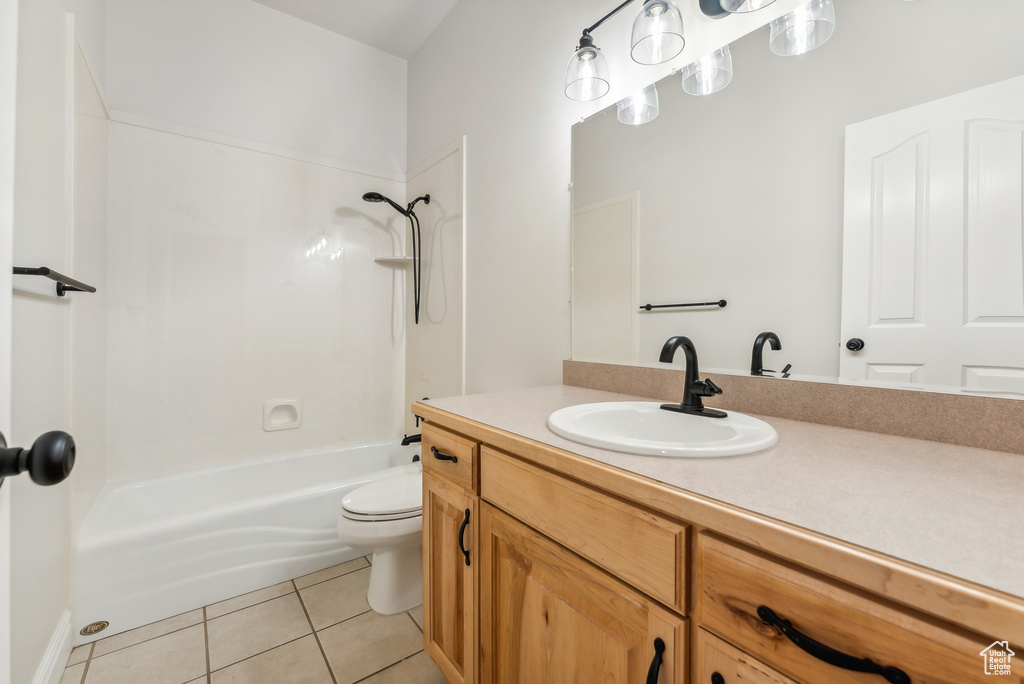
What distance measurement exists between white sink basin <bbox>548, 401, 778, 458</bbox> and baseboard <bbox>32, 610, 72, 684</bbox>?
1.64 meters

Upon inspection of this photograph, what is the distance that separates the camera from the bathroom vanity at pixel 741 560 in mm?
387

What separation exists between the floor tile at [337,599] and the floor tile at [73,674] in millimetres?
643

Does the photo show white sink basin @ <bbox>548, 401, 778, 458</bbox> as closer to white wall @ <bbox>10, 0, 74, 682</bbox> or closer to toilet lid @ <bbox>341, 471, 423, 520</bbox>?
toilet lid @ <bbox>341, 471, 423, 520</bbox>

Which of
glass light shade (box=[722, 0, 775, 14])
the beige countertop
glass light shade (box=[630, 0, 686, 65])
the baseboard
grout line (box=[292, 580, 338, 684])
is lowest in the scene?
grout line (box=[292, 580, 338, 684])

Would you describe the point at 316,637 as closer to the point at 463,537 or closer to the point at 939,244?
the point at 463,537

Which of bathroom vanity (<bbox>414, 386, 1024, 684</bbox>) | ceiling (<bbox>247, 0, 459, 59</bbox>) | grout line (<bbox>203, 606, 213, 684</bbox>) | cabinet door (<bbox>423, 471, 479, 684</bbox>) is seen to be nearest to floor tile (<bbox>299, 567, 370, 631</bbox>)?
grout line (<bbox>203, 606, 213, 684</bbox>)

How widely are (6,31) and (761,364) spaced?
136 cm

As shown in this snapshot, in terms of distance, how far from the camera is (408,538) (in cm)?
161

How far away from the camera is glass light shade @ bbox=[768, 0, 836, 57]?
3.09 feet

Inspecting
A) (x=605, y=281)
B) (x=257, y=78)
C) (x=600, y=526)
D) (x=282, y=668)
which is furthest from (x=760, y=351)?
(x=257, y=78)

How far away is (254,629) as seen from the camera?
1544 mm

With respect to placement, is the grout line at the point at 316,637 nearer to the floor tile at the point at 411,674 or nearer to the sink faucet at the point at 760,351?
the floor tile at the point at 411,674

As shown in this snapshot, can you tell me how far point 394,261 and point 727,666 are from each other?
8.16 ft

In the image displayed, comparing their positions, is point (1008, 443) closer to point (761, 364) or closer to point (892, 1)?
point (761, 364)
